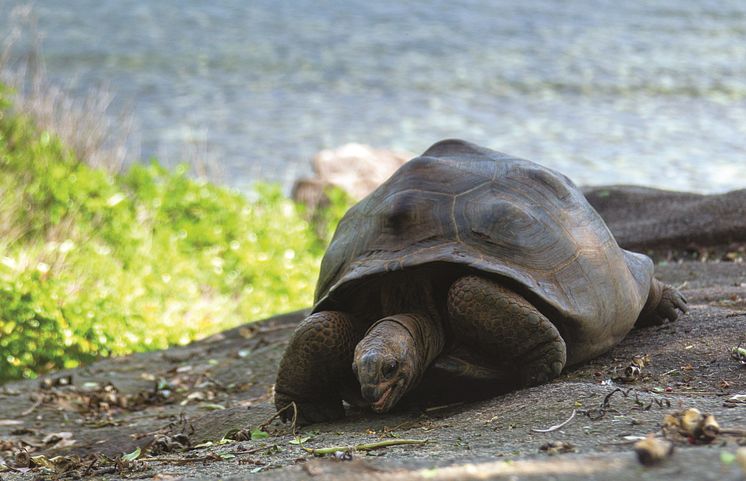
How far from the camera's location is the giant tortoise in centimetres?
336

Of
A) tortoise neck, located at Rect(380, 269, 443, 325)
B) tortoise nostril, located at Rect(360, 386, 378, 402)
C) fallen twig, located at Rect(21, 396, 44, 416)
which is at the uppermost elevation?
tortoise neck, located at Rect(380, 269, 443, 325)

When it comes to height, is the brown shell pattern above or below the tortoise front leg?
above

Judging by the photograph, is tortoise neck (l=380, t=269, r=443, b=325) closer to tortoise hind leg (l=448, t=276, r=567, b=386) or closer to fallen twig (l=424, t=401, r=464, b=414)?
tortoise hind leg (l=448, t=276, r=567, b=386)

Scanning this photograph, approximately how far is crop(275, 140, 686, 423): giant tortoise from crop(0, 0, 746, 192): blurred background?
24.2ft

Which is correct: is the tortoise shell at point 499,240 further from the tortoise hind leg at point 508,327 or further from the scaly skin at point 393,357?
the scaly skin at point 393,357

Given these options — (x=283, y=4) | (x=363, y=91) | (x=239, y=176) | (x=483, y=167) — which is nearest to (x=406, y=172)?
(x=483, y=167)

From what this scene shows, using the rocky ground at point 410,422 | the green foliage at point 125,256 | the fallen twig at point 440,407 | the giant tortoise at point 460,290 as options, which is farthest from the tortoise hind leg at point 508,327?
the green foliage at point 125,256

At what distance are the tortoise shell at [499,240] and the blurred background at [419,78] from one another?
24.0ft

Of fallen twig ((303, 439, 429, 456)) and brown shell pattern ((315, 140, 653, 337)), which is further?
brown shell pattern ((315, 140, 653, 337))

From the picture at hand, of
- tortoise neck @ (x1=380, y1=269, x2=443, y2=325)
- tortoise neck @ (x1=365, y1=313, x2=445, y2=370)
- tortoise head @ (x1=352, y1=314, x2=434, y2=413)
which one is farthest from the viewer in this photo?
tortoise neck @ (x1=380, y1=269, x2=443, y2=325)

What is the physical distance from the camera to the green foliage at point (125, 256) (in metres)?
6.21

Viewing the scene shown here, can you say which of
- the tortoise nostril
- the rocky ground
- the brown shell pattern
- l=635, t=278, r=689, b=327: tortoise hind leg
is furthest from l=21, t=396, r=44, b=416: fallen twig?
l=635, t=278, r=689, b=327: tortoise hind leg

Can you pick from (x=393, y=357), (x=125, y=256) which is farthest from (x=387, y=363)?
(x=125, y=256)

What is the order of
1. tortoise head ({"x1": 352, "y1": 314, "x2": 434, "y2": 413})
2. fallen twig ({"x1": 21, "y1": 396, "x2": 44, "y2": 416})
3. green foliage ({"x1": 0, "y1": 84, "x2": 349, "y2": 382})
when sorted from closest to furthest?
tortoise head ({"x1": 352, "y1": 314, "x2": 434, "y2": 413}) → fallen twig ({"x1": 21, "y1": 396, "x2": 44, "y2": 416}) → green foliage ({"x1": 0, "y1": 84, "x2": 349, "y2": 382})
